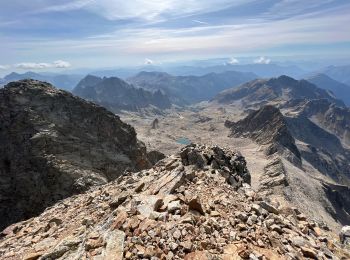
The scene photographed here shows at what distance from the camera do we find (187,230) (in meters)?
19.5

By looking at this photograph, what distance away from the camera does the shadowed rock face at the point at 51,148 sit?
6519cm

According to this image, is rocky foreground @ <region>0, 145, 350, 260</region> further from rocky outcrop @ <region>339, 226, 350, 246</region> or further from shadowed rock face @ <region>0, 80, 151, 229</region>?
shadowed rock face @ <region>0, 80, 151, 229</region>

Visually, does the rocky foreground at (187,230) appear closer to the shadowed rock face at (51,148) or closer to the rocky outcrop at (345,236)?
the rocky outcrop at (345,236)

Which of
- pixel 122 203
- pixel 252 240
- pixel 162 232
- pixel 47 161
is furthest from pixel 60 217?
→ pixel 47 161

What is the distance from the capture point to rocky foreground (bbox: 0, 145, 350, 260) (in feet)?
61.3

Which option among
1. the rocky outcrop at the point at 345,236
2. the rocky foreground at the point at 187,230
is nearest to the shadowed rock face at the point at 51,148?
the rocky foreground at the point at 187,230

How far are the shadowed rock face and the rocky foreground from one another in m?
34.6

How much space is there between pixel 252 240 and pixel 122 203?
11.5m

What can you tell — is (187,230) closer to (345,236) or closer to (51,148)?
(345,236)

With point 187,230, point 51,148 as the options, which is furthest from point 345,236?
point 51,148

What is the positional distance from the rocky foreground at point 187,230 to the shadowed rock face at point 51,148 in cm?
3457

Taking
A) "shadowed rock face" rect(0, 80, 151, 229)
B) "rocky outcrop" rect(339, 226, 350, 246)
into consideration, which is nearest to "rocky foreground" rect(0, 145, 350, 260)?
"rocky outcrop" rect(339, 226, 350, 246)

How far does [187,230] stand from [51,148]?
58596 millimetres

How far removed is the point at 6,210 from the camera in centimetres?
6431
